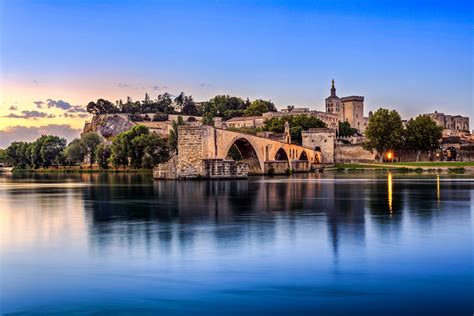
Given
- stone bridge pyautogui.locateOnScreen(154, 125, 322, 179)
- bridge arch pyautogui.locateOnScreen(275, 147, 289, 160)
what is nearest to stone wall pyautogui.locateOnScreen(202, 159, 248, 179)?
stone bridge pyautogui.locateOnScreen(154, 125, 322, 179)

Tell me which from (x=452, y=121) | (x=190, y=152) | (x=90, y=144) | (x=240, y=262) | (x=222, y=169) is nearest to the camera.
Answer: (x=240, y=262)

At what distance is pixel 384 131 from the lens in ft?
256

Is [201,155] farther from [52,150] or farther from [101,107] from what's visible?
[101,107]

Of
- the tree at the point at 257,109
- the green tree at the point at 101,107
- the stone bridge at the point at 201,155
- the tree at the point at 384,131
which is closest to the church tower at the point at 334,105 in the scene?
the tree at the point at 257,109

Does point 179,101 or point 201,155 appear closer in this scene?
point 201,155

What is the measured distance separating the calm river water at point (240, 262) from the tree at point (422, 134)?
6472 cm

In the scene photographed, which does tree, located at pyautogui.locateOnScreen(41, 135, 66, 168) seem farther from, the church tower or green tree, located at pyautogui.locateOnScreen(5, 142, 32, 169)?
the church tower

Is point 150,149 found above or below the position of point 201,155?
above

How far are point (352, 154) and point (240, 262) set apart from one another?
80.5 meters

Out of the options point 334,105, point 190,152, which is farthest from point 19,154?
point 334,105

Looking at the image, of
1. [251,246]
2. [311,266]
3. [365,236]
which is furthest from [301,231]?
[311,266]

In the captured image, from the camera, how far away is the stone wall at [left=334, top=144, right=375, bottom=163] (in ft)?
285

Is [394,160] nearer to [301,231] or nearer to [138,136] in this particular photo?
[138,136]

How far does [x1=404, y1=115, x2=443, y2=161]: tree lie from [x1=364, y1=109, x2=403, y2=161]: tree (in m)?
2.02
